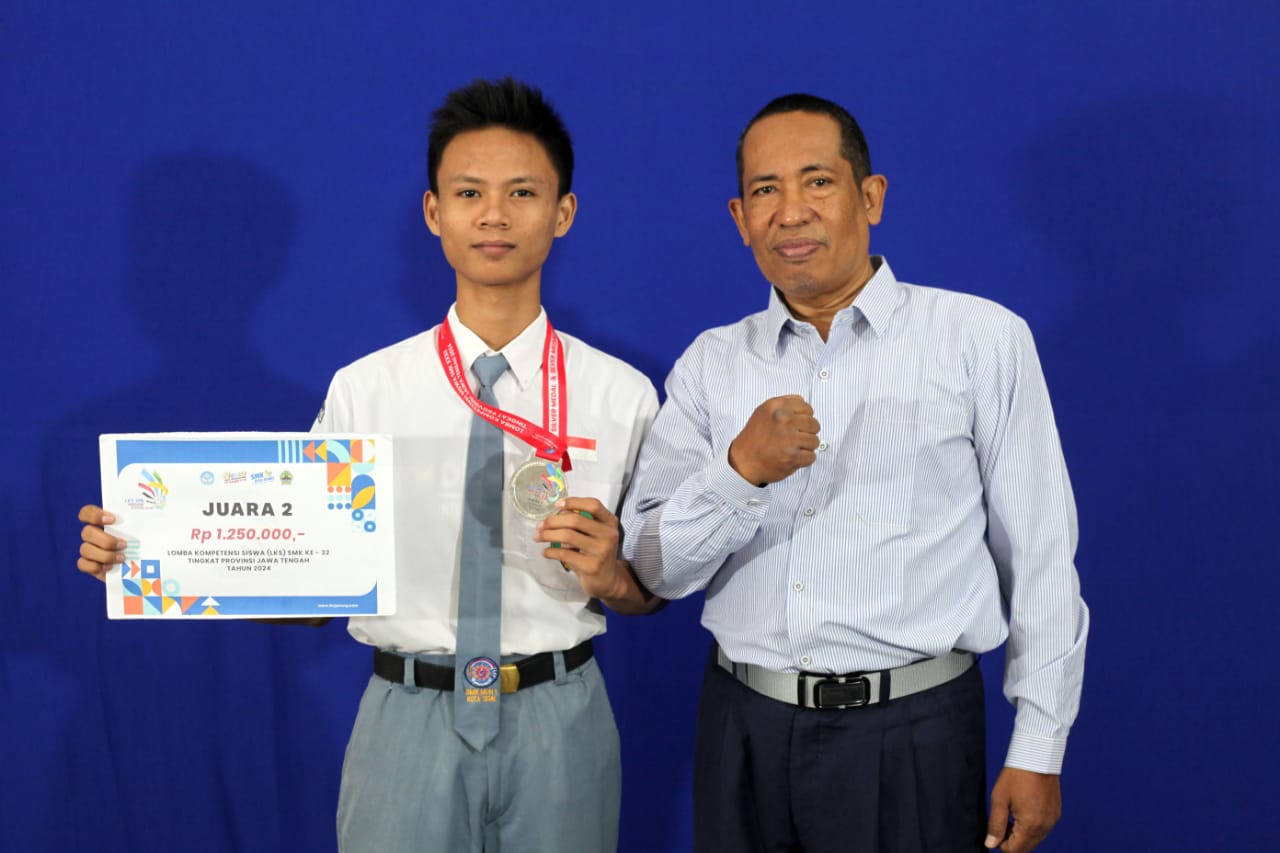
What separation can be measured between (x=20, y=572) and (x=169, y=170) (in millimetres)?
1071

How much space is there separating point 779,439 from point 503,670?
25.3 inches

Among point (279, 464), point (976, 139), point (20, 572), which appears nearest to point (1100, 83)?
point (976, 139)

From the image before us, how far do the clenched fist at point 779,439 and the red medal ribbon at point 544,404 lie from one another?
36 cm

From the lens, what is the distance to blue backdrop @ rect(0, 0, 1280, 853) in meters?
2.69

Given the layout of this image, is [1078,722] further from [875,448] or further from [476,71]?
[476,71]

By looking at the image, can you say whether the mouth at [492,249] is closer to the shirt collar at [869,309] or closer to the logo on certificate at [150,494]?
the shirt collar at [869,309]

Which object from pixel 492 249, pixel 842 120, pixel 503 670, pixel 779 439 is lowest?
pixel 503 670

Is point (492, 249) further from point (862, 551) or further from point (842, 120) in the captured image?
point (862, 551)

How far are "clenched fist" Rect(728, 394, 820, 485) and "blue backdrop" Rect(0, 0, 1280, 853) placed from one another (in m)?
1.09

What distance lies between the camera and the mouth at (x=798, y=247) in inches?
74.7

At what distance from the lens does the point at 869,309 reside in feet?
6.29

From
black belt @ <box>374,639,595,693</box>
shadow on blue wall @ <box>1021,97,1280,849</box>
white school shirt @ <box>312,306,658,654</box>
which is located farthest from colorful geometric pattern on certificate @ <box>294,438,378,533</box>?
shadow on blue wall @ <box>1021,97,1280,849</box>

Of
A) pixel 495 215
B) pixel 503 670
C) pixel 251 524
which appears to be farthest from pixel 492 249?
pixel 503 670

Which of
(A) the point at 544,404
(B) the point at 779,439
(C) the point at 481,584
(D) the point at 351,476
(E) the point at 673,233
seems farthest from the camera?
(E) the point at 673,233
